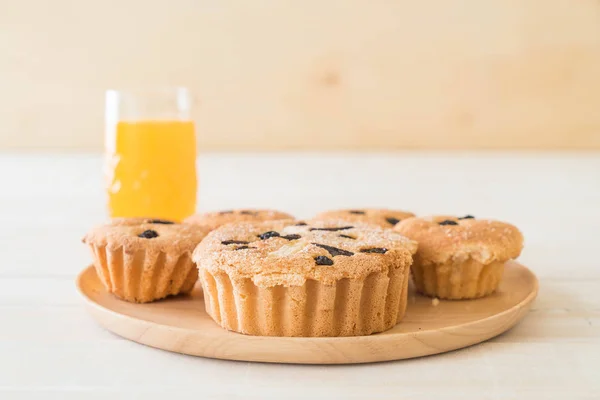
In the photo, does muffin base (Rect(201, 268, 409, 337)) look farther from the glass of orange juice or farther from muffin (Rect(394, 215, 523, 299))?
the glass of orange juice

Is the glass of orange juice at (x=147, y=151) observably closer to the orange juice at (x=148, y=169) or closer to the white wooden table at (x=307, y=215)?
the orange juice at (x=148, y=169)

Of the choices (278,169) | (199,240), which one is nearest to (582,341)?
(199,240)

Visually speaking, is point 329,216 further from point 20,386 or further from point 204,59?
point 204,59

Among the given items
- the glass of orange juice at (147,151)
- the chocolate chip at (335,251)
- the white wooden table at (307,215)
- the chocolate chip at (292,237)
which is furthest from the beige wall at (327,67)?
the chocolate chip at (335,251)

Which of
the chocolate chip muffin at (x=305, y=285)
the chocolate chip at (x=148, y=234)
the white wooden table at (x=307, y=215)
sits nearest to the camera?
the white wooden table at (x=307, y=215)

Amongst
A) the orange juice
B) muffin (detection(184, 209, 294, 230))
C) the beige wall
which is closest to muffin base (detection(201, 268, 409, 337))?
muffin (detection(184, 209, 294, 230))

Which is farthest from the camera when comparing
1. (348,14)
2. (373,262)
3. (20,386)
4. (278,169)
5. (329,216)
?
(348,14)

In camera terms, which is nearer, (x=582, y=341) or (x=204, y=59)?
(x=582, y=341)
